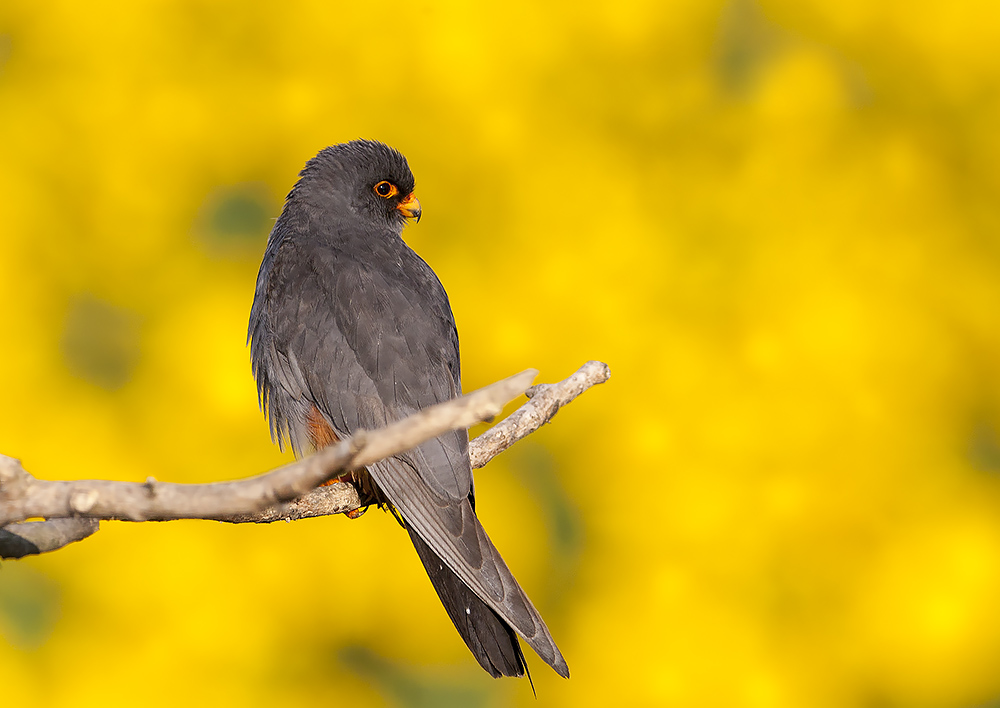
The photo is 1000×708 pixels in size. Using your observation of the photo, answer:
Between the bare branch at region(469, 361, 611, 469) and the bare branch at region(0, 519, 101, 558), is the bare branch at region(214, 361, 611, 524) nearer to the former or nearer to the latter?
the bare branch at region(469, 361, 611, 469)

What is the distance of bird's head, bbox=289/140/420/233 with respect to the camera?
10.7 ft

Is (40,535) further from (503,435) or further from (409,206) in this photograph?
(409,206)

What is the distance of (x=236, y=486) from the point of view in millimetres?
1596

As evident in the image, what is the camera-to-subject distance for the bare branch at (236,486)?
1.52 metres

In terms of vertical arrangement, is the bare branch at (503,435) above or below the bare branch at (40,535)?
above

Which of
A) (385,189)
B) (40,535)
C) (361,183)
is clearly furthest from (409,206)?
(40,535)

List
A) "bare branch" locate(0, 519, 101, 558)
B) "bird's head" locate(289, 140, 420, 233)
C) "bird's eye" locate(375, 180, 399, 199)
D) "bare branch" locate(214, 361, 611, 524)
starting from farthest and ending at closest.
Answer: "bird's eye" locate(375, 180, 399, 199), "bird's head" locate(289, 140, 420, 233), "bare branch" locate(214, 361, 611, 524), "bare branch" locate(0, 519, 101, 558)

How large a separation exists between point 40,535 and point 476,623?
4.03ft


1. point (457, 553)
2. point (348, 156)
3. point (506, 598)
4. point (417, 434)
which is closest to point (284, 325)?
point (348, 156)

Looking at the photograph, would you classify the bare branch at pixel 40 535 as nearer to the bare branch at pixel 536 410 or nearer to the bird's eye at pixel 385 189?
the bare branch at pixel 536 410

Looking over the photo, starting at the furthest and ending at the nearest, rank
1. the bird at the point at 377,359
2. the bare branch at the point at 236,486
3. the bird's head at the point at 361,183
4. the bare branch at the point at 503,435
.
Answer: the bird's head at the point at 361,183 → the bare branch at the point at 503,435 → the bird at the point at 377,359 → the bare branch at the point at 236,486

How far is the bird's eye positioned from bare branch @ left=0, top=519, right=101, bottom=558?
171 centimetres

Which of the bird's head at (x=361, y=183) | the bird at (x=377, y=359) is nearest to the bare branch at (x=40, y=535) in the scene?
the bird at (x=377, y=359)

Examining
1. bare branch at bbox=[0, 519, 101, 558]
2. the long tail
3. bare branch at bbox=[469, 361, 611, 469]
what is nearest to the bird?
the long tail
